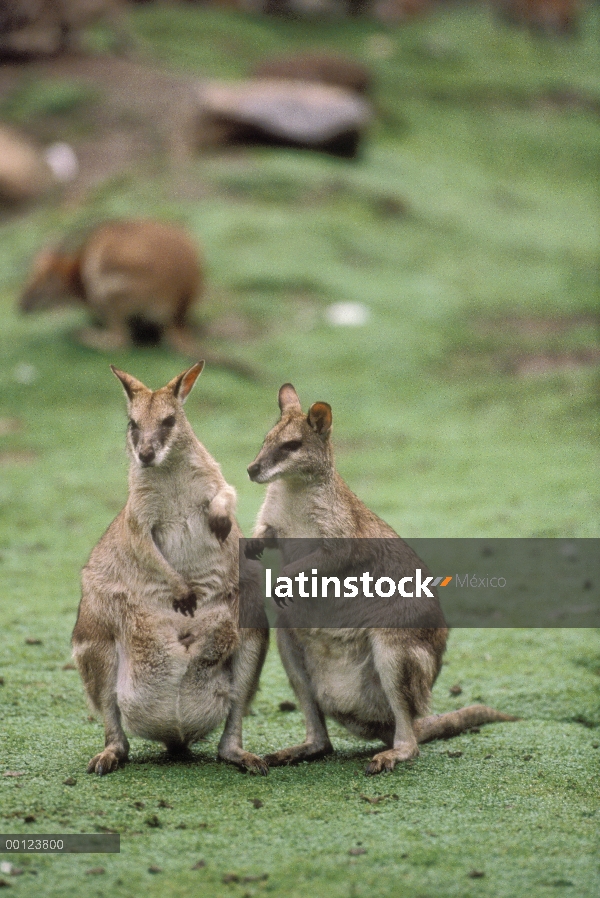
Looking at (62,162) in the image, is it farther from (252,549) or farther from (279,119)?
(252,549)

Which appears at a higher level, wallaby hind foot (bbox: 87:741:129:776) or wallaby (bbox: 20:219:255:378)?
wallaby (bbox: 20:219:255:378)

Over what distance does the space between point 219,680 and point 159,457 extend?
0.73 metres

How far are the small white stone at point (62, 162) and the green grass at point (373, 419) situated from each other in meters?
0.68

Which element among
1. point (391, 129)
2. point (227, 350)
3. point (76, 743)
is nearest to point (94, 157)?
point (391, 129)

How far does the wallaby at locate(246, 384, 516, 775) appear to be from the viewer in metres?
3.65

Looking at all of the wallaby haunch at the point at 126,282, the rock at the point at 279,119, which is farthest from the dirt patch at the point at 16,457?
the rock at the point at 279,119

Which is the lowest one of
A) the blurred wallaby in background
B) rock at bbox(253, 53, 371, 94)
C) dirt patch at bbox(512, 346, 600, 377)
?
dirt patch at bbox(512, 346, 600, 377)

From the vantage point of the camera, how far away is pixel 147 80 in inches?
698

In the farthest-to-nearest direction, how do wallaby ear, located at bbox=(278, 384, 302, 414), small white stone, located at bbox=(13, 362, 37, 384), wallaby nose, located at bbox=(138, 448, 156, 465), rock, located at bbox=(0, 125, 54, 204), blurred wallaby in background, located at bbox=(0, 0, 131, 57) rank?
blurred wallaby in background, located at bbox=(0, 0, 131, 57) → rock, located at bbox=(0, 125, 54, 204) → small white stone, located at bbox=(13, 362, 37, 384) → wallaby ear, located at bbox=(278, 384, 302, 414) → wallaby nose, located at bbox=(138, 448, 156, 465)

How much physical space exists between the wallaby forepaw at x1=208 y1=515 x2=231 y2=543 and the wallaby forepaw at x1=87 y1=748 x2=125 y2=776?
29.9 inches

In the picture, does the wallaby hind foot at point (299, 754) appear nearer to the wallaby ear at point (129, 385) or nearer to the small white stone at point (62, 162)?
the wallaby ear at point (129, 385)

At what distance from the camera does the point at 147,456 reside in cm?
342

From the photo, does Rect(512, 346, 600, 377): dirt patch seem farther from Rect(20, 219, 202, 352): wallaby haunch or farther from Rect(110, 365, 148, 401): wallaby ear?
Rect(110, 365, 148, 401): wallaby ear

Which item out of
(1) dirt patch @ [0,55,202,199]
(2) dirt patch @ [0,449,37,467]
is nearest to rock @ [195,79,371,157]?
(1) dirt patch @ [0,55,202,199]
